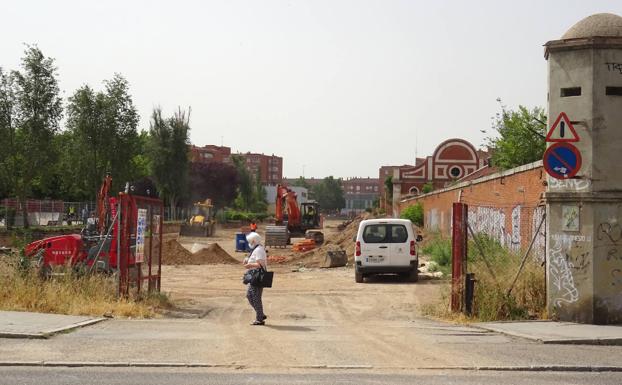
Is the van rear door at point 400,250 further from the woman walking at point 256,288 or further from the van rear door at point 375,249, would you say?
the woman walking at point 256,288

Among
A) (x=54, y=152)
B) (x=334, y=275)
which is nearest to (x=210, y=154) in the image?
(x=54, y=152)

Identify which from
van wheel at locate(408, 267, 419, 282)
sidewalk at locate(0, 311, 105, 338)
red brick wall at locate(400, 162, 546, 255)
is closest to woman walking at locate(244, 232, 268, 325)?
sidewalk at locate(0, 311, 105, 338)

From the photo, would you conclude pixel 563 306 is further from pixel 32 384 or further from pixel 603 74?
pixel 32 384

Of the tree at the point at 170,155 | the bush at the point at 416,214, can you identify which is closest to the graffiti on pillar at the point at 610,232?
the bush at the point at 416,214

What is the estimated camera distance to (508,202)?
2422 cm

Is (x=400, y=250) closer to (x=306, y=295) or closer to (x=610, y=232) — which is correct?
(x=306, y=295)

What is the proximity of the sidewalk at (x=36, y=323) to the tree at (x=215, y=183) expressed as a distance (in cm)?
9613

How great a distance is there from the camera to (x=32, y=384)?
786cm

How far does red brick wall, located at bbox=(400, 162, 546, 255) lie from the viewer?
20.4 metres

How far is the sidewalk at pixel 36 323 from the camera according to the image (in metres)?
10.9

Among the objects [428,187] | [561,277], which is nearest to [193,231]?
[428,187]

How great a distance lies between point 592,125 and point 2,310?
35.8 feet

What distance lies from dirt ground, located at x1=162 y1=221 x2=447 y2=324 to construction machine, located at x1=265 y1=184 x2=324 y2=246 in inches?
695

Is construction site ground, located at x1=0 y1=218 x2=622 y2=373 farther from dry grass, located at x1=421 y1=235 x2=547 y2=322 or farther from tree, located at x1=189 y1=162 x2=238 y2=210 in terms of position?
tree, located at x1=189 y1=162 x2=238 y2=210
